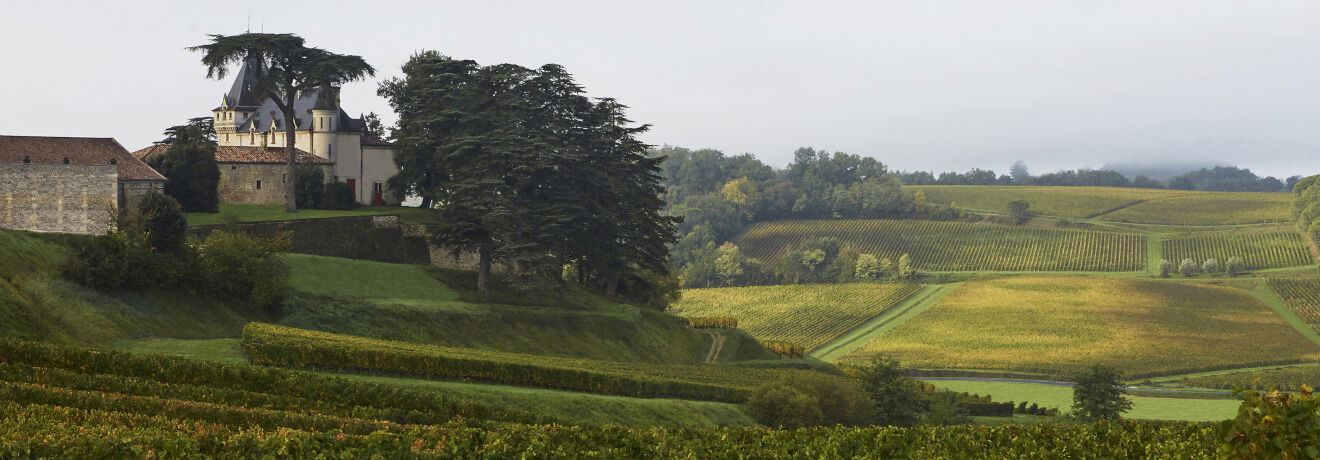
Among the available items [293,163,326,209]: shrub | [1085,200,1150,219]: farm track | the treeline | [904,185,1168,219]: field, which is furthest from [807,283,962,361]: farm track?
[904,185,1168,219]: field

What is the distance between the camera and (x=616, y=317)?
209ft

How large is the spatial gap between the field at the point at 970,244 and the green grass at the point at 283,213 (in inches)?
3596

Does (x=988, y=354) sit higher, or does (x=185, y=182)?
(x=185, y=182)

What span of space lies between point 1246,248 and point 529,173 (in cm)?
11015

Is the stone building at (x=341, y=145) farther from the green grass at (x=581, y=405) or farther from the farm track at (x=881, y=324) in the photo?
the farm track at (x=881, y=324)

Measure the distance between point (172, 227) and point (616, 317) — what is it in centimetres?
2403

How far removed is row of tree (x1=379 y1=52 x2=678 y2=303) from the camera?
208 feet

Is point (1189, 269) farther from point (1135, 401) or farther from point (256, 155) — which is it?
point (256, 155)

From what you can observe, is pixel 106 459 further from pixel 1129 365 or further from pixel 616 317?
pixel 1129 365

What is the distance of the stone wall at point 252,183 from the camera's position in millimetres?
67125

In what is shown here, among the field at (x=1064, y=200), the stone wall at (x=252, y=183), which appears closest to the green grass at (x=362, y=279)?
the stone wall at (x=252, y=183)

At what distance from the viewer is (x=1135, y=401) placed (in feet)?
246

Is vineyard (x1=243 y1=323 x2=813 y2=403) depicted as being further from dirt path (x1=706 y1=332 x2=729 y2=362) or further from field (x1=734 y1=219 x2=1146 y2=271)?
field (x1=734 y1=219 x2=1146 y2=271)

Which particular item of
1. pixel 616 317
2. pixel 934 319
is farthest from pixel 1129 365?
pixel 616 317
